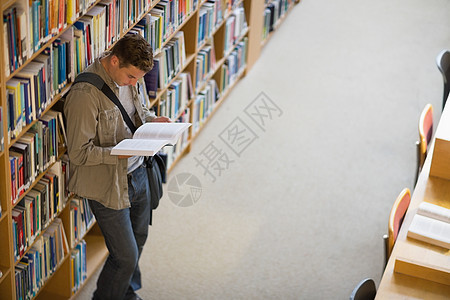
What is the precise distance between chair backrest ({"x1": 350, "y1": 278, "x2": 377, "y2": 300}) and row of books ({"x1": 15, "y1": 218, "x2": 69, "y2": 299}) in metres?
1.54

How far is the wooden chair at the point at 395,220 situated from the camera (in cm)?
325

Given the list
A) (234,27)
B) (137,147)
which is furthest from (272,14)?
(137,147)

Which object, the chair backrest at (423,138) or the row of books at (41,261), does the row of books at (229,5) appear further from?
the row of books at (41,261)

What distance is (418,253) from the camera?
321 cm

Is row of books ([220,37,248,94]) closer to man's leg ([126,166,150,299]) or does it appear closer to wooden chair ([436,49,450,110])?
wooden chair ([436,49,450,110])

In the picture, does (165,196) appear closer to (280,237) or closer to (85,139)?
(280,237)

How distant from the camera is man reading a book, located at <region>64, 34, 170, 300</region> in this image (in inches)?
118

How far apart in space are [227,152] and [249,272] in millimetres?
1331

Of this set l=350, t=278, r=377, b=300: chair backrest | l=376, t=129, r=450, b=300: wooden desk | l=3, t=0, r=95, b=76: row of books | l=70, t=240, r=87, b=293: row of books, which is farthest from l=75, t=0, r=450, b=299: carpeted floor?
l=3, t=0, r=95, b=76: row of books

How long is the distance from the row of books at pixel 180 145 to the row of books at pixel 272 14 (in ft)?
6.56

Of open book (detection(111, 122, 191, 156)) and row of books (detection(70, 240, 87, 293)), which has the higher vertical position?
open book (detection(111, 122, 191, 156))

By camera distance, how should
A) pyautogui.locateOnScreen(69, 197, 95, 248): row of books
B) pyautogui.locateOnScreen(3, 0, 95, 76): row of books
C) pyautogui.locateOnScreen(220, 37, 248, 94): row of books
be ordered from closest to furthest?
1. pyautogui.locateOnScreen(3, 0, 95, 76): row of books
2. pyautogui.locateOnScreen(69, 197, 95, 248): row of books
3. pyautogui.locateOnScreen(220, 37, 248, 94): row of books

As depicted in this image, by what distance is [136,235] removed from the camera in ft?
11.9

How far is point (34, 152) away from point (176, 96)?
1703mm
